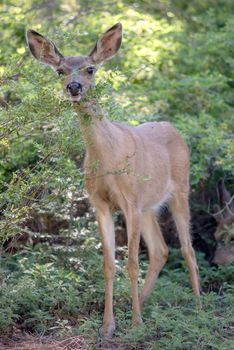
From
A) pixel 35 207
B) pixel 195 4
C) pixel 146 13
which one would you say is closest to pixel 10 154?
pixel 35 207

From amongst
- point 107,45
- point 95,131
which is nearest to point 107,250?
point 95,131

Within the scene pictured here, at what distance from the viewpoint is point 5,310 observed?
8.39 meters

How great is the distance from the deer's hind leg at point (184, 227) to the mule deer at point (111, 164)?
13 millimetres

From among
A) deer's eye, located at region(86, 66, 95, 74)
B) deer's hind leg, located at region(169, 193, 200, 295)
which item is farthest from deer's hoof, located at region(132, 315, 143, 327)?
deer's eye, located at region(86, 66, 95, 74)

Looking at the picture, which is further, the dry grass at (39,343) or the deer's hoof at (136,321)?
the deer's hoof at (136,321)

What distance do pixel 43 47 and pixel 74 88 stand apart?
0.58 metres

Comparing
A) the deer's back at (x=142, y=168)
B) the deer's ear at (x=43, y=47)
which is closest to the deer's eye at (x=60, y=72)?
the deer's ear at (x=43, y=47)

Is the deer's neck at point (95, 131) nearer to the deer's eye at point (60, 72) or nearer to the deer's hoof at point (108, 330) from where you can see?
the deer's eye at point (60, 72)

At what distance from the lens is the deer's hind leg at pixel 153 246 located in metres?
10.00

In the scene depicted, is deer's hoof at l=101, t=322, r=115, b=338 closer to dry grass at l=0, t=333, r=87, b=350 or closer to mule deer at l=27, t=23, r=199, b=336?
mule deer at l=27, t=23, r=199, b=336

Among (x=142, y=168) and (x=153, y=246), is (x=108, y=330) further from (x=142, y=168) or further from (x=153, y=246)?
(x=153, y=246)

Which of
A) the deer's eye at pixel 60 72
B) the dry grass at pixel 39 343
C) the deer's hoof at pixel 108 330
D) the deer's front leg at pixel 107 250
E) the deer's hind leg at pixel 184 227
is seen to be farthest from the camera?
the deer's hind leg at pixel 184 227

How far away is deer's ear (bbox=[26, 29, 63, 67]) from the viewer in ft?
27.9

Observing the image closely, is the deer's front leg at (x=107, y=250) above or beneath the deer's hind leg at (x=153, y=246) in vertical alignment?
above
